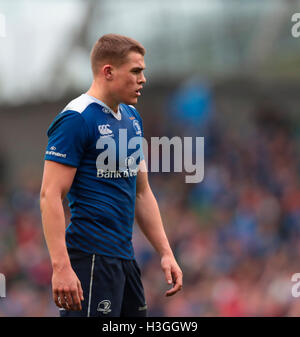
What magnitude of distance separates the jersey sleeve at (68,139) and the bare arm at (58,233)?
4 centimetres

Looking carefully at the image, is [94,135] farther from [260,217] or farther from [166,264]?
[260,217]

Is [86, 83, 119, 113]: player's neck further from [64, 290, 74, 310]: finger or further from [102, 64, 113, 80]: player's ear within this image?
[64, 290, 74, 310]: finger

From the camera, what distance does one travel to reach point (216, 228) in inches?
492

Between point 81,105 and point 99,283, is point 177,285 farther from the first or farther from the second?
point 81,105

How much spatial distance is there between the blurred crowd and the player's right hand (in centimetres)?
471

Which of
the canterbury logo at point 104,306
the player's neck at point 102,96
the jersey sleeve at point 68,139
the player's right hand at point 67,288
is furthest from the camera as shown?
the player's neck at point 102,96

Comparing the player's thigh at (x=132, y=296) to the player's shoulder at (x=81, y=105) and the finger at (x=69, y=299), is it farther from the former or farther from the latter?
the player's shoulder at (x=81, y=105)

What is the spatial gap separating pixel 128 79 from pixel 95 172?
0.56 meters

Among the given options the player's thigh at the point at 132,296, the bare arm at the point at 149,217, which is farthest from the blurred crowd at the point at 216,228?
the player's thigh at the point at 132,296

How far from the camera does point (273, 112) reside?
15.7 m

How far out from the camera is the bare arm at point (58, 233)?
374 centimetres

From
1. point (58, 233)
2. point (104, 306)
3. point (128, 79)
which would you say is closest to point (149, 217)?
point (104, 306)

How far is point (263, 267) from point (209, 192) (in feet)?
10.4

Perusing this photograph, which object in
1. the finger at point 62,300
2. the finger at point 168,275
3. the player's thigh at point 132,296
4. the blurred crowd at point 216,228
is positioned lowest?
the finger at point 62,300
